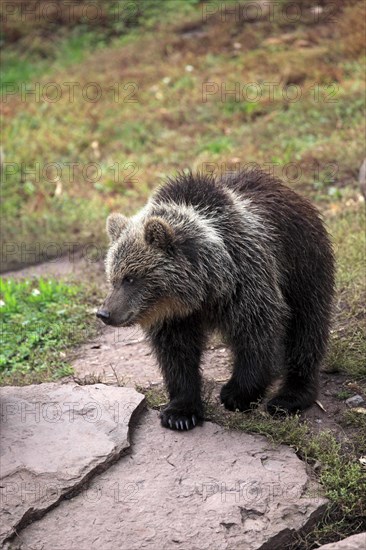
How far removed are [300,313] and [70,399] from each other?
1619 millimetres

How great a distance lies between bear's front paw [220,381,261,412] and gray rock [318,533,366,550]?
1.32 meters

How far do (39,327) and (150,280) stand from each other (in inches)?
94.0

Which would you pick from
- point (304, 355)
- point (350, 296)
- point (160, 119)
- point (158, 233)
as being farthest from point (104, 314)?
point (160, 119)

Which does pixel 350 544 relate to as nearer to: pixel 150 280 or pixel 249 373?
pixel 249 373

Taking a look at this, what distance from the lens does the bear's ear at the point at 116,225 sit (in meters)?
5.48

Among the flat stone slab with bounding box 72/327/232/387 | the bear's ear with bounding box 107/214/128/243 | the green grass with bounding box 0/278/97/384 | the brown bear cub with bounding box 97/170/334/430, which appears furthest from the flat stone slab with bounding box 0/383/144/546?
the bear's ear with bounding box 107/214/128/243

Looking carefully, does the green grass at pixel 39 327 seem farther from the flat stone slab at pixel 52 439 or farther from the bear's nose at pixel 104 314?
the bear's nose at pixel 104 314

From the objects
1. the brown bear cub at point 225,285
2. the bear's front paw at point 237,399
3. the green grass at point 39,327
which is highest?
the brown bear cub at point 225,285

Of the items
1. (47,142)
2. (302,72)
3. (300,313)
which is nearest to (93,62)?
(47,142)

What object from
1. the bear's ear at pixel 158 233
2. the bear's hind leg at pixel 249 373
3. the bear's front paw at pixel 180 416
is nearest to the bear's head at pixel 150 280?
the bear's ear at pixel 158 233

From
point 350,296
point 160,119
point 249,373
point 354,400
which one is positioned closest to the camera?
point 249,373

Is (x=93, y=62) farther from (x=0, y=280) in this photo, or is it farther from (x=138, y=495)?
(x=138, y=495)

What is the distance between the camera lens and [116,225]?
5.50m

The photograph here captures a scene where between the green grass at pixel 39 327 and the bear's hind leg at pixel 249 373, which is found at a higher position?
the bear's hind leg at pixel 249 373
